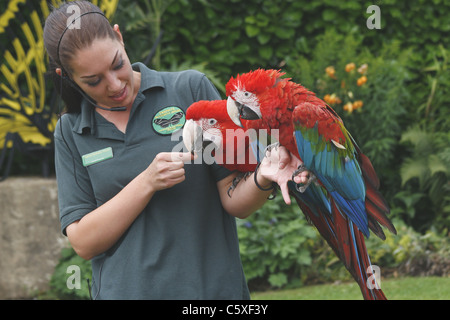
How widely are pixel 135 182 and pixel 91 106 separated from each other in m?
0.31

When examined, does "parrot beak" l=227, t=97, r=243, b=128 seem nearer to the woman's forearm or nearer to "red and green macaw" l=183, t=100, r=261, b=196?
"red and green macaw" l=183, t=100, r=261, b=196

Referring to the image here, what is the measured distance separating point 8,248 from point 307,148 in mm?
2614

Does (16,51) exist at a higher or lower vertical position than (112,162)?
higher

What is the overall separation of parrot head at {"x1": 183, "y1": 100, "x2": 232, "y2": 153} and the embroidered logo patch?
0.11ft

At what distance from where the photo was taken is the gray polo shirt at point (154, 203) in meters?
1.34

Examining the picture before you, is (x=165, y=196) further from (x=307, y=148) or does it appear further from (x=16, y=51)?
(x=16, y=51)

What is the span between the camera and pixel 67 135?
56.4 inches

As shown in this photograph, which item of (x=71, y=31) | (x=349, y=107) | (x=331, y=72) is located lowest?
(x=349, y=107)

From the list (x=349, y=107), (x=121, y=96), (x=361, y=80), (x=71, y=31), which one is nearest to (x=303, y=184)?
(x=121, y=96)

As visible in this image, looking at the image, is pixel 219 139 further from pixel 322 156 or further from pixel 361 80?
pixel 361 80

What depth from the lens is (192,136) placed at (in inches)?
52.7

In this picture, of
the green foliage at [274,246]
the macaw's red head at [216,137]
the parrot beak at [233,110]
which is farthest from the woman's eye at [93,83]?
the green foliage at [274,246]
